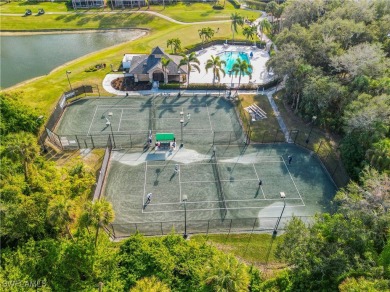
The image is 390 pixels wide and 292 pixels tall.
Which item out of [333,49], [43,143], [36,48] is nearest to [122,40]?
[36,48]

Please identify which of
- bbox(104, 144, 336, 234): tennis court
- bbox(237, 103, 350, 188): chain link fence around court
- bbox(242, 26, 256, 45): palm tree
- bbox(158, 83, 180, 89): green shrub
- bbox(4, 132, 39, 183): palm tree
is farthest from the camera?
bbox(242, 26, 256, 45): palm tree

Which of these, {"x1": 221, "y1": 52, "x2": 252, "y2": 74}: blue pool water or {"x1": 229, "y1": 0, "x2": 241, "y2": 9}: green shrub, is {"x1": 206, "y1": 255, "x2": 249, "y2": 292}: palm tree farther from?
{"x1": 229, "y1": 0, "x2": 241, "y2": 9}: green shrub

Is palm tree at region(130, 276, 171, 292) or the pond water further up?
the pond water

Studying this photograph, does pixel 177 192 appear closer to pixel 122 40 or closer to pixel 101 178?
pixel 101 178

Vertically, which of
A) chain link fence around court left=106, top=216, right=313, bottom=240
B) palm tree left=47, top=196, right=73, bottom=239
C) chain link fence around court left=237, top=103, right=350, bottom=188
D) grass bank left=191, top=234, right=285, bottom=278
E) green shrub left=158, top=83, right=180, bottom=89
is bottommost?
grass bank left=191, top=234, right=285, bottom=278

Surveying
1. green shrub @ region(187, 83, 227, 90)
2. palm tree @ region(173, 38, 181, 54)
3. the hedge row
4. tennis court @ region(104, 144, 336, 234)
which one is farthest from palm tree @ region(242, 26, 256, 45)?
tennis court @ region(104, 144, 336, 234)

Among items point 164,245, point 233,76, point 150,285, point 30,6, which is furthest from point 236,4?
point 150,285
